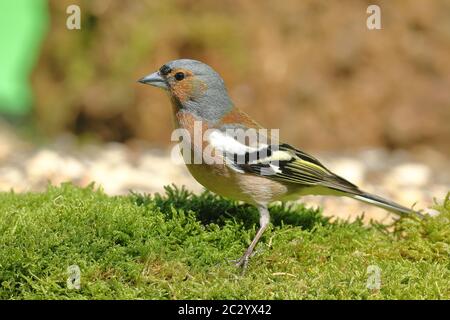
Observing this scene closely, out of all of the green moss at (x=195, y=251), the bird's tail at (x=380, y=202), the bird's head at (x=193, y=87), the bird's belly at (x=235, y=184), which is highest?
the bird's head at (x=193, y=87)

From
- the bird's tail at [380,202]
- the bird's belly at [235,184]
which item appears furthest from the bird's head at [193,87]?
the bird's tail at [380,202]

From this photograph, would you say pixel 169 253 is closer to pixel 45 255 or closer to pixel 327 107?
pixel 45 255

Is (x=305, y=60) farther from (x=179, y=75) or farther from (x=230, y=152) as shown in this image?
(x=230, y=152)

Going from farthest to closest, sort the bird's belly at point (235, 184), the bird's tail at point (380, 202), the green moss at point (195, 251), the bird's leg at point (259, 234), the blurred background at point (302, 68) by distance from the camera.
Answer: the blurred background at point (302, 68) < the bird's tail at point (380, 202) < the bird's belly at point (235, 184) < the bird's leg at point (259, 234) < the green moss at point (195, 251)

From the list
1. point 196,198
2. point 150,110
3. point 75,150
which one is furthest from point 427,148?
point 196,198

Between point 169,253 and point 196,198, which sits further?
point 196,198

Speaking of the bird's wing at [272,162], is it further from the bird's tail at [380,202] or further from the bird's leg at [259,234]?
the bird's leg at [259,234]

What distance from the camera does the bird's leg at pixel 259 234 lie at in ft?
16.3

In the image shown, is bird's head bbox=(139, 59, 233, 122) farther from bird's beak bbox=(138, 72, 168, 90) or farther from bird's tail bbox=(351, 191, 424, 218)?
bird's tail bbox=(351, 191, 424, 218)

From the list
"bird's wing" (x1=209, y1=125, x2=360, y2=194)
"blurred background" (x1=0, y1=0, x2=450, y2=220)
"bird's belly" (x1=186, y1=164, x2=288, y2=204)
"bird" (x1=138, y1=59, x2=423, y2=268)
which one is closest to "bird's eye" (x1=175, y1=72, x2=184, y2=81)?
"bird" (x1=138, y1=59, x2=423, y2=268)

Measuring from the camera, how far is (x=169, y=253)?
490cm

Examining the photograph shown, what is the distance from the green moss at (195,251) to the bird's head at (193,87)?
27.9 inches

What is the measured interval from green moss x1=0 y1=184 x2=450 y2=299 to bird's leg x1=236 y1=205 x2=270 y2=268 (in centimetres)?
6
